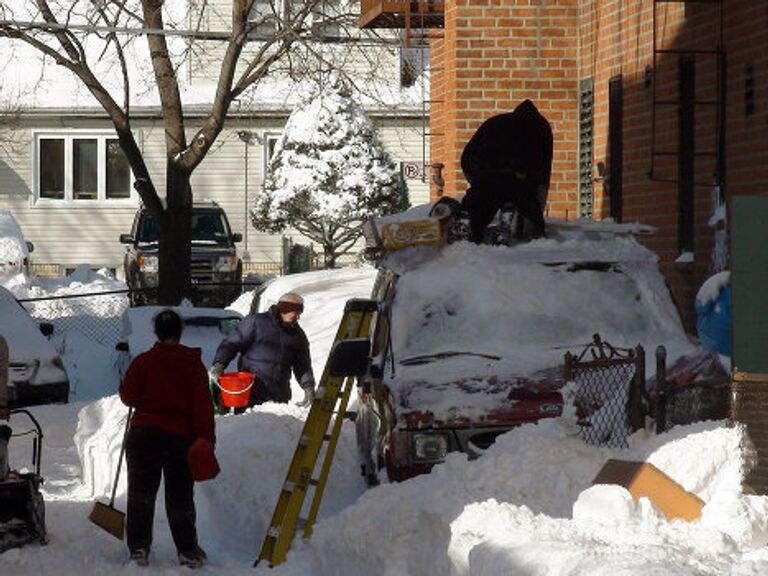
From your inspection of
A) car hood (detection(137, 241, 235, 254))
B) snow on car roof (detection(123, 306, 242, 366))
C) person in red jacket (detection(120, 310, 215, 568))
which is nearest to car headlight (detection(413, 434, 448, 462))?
person in red jacket (detection(120, 310, 215, 568))

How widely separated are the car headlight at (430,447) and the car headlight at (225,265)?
2587 centimetres

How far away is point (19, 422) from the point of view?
62.6 feet

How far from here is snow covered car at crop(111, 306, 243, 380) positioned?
827 inches

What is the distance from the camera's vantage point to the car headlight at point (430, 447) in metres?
10.4

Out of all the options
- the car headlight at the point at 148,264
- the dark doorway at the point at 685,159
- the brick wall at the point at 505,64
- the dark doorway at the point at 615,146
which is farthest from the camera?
the car headlight at the point at 148,264

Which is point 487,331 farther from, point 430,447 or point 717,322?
point 717,322

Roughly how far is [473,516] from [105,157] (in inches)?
1580

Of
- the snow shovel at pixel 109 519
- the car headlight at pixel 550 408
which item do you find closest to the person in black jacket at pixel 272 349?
the snow shovel at pixel 109 519

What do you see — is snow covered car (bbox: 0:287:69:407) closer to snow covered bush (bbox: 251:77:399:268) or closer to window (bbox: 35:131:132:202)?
snow covered bush (bbox: 251:77:399:268)

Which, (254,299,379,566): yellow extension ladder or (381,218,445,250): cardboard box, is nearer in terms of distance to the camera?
(254,299,379,566): yellow extension ladder

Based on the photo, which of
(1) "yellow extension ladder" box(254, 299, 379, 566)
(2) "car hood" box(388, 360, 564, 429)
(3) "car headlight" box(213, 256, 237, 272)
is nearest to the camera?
(2) "car hood" box(388, 360, 564, 429)

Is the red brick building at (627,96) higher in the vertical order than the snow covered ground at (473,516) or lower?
higher

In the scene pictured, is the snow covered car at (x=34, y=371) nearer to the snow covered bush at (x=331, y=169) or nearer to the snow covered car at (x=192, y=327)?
the snow covered car at (x=192, y=327)

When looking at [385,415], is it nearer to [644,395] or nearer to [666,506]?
[644,395]
